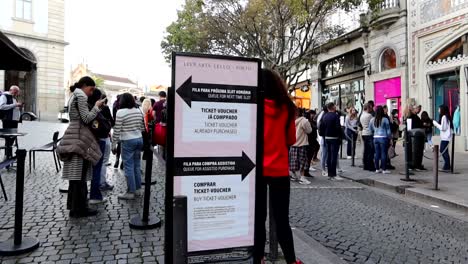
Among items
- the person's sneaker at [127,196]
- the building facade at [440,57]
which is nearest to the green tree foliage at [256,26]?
the building facade at [440,57]

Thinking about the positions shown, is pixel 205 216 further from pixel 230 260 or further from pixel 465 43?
pixel 465 43

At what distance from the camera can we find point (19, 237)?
4.21 m

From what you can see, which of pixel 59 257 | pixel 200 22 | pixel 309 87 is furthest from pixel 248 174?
pixel 309 87

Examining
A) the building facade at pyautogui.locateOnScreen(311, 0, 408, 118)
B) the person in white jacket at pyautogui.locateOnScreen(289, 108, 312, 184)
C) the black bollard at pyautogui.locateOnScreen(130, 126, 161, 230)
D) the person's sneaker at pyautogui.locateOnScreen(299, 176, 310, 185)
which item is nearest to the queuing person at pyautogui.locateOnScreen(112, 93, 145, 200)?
the black bollard at pyautogui.locateOnScreen(130, 126, 161, 230)

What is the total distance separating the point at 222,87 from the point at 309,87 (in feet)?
88.8

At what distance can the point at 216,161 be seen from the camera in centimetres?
321

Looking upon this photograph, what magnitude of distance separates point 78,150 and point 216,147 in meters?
2.89

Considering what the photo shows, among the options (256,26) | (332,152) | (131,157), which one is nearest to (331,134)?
(332,152)

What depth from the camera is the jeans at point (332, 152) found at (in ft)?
32.4

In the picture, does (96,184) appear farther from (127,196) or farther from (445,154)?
(445,154)

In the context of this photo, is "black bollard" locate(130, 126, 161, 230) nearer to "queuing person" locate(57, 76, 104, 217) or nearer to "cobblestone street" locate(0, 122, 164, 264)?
"cobblestone street" locate(0, 122, 164, 264)

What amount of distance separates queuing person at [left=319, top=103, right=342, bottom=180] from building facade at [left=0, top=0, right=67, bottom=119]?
95.9ft

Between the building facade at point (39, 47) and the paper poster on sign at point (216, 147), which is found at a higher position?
the building facade at point (39, 47)

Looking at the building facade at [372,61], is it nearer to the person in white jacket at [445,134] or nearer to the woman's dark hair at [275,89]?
the person in white jacket at [445,134]
